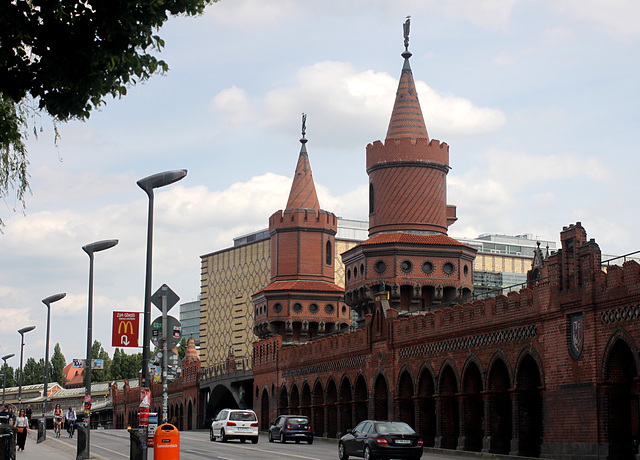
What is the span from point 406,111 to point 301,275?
57.4 ft

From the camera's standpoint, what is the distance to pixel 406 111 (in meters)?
56.5

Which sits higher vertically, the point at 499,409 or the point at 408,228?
the point at 408,228

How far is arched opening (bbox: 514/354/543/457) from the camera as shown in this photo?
34312mm

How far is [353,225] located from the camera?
13900 cm

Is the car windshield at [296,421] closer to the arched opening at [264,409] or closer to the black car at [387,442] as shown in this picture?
the black car at [387,442]

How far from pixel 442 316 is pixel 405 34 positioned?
23013 millimetres

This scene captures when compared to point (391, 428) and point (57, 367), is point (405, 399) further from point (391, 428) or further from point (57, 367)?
point (57, 367)

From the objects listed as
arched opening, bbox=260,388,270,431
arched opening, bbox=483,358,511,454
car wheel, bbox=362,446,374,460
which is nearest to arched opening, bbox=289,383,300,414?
arched opening, bbox=260,388,270,431

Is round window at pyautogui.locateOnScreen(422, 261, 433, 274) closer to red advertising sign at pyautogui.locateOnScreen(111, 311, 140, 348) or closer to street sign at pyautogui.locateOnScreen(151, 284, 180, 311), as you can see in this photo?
red advertising sign at pyautogui.locateOnScreen(111, 311, 140, 348)

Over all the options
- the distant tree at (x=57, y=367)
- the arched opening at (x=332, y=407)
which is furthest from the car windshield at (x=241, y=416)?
the distant tree at (x=57, y=367)

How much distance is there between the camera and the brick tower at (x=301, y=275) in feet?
223

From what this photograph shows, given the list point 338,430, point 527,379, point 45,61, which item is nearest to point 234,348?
point 338,430

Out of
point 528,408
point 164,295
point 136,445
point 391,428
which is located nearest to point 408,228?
point 528,408

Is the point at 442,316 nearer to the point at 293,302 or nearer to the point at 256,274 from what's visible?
the point at 293,302
